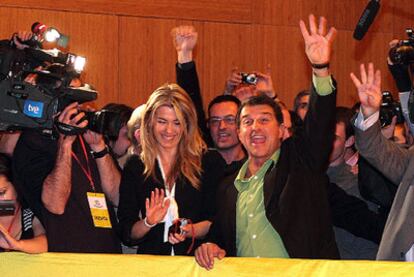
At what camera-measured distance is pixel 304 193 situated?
3.68m

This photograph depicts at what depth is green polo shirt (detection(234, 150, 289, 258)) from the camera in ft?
12.0

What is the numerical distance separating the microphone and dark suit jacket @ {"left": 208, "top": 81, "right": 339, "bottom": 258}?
Result: 45 cm

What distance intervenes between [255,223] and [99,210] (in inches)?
30.2

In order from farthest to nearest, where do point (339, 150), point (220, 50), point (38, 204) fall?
point (220, 50)
point (339, 150)
point (38, 204)

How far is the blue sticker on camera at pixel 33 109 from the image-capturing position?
3.55 metres

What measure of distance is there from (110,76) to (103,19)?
453 mm

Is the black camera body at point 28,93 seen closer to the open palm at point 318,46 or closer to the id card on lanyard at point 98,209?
the id card on lanyard at point 98,209

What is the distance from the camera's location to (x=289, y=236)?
361 centimetres

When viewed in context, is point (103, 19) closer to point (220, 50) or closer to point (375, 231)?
point (220, 50)

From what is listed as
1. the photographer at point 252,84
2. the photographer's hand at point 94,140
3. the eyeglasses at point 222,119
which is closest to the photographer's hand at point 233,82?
the photographer at point 252,84

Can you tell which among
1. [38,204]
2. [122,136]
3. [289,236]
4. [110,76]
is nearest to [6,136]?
[38,204]

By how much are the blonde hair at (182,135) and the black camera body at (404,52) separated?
974 millimetres

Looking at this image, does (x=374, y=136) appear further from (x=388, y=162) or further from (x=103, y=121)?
(x=103, y=121)

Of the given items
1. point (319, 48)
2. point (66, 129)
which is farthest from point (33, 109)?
point (319, 48)
